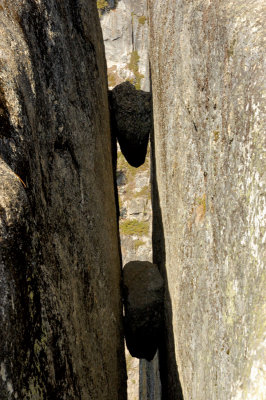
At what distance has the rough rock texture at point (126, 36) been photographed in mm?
A: 13777

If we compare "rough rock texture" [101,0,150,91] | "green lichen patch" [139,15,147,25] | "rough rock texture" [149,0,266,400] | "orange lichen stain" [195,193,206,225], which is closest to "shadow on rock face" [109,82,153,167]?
"rough rock texture" [149,0,266,400]

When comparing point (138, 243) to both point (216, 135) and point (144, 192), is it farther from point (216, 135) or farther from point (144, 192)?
point (216, 135)

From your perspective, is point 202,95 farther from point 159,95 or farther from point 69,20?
point 159,95

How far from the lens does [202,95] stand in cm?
353

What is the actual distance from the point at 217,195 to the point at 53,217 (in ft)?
4.36

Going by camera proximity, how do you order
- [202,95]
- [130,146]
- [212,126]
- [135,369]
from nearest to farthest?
1. [212,126]
2. [202,95]
3. [130,146]
4. [135,369]

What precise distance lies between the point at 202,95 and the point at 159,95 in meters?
3.00

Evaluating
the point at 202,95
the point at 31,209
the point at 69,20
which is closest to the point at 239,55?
the point at 202,95

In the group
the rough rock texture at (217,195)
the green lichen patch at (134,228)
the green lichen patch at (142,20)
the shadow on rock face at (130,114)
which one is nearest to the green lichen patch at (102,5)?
the green lichen patch at (142,20)

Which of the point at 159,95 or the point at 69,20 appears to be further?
the point at 159,95

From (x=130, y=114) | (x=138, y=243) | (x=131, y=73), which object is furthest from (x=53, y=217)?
(x=131, y=73)

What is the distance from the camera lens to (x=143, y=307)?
643 cm

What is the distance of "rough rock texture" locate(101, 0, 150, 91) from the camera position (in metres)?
13.8

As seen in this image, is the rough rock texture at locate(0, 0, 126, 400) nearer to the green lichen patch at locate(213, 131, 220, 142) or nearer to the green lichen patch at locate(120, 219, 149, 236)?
the green lichen patch at locate(213, 131, 220, 142)
